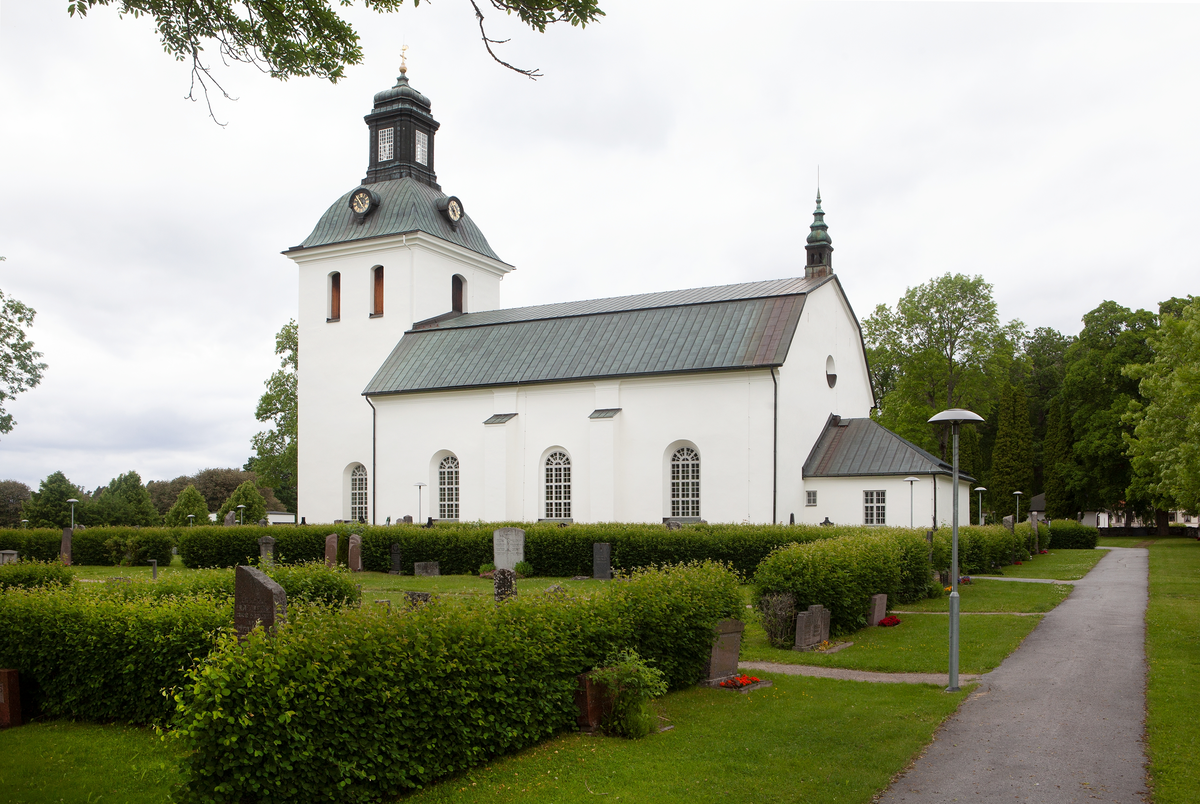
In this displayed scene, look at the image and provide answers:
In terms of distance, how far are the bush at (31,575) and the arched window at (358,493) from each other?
77.0 ft

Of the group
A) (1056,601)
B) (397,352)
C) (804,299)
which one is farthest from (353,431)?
(1056,601)

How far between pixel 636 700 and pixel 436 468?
2685cm

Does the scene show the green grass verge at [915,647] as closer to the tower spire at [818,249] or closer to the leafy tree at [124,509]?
the tower spire at [818,249]

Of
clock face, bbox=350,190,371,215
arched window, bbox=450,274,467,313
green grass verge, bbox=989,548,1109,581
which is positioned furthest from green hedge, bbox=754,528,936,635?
clock face, bbox=350,190,371,215

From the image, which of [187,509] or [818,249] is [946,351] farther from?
[187,509]

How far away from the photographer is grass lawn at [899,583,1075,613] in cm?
1712

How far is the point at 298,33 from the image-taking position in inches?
343

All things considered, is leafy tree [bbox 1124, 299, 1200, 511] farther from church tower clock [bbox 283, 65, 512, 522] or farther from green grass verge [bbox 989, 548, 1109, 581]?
church tower clock [bbox 283, 65, 512, 522]

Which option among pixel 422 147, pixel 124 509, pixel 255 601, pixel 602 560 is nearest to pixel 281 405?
pixel 124 509

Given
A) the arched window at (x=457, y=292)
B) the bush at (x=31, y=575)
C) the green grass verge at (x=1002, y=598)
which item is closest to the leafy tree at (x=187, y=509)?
the arched window at (x=457, y=292)

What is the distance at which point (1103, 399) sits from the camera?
5184 centimetres

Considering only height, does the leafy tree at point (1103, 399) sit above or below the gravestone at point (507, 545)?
above

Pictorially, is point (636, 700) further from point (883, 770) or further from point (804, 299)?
point (804, 299)

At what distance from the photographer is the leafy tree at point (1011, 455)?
50.7 meters
